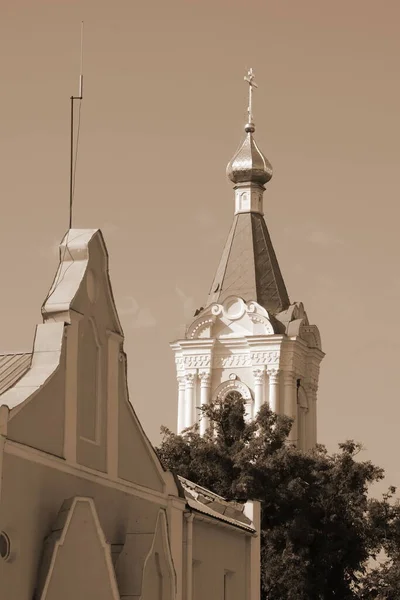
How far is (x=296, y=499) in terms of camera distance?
41406 millimetres

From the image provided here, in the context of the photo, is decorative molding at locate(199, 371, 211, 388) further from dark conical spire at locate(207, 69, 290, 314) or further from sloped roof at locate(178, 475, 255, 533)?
sloped roof at locate(178, 475, 255, 533)

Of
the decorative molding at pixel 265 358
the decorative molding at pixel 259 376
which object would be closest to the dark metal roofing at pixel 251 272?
the decorative molding at pixel 265 358

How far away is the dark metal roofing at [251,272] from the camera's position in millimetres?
69688

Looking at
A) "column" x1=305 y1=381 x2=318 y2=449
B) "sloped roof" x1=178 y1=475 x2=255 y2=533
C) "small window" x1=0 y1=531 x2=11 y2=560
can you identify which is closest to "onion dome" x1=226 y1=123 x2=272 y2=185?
"column" x1=305 y1=381 x2=318 y2=449

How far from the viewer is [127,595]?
23766 millimetres

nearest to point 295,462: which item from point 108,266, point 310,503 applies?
point 310,503

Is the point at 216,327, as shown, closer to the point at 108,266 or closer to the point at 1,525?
the point at 108,266

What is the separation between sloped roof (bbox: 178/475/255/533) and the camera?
2916 centimetres

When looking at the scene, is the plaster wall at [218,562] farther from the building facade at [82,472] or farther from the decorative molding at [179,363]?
the decorative molding at [179,363]

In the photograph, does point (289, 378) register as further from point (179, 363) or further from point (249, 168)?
point (249, 168)

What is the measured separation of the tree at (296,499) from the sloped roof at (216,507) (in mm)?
8076

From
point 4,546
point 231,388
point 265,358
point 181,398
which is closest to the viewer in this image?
point 4,546

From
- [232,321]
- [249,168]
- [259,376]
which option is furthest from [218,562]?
[249,168]

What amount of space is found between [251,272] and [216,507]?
3979 centimetres
